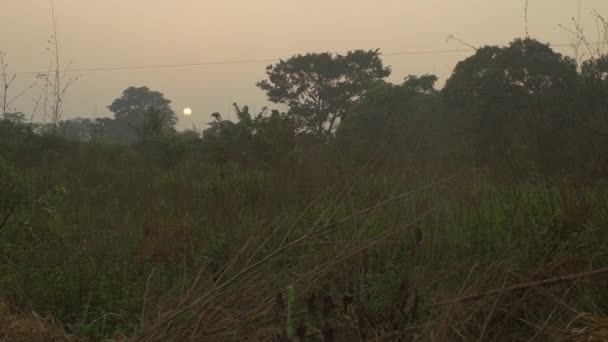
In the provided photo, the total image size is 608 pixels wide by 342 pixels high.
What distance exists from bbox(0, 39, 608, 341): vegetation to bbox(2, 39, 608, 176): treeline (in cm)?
5

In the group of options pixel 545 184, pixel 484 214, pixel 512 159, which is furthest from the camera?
pixel 512 159

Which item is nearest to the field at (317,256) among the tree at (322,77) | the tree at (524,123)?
the tree at (524,123)

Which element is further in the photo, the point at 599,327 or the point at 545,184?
the point at 545,184

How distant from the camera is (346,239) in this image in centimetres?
274

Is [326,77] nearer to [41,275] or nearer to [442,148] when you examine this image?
[442,148]

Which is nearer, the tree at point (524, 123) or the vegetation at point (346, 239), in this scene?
the vegetation at point (346, 239)

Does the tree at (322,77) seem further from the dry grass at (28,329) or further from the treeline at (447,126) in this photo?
the dry grass at (28,329)

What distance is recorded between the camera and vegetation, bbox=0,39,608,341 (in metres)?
2.14

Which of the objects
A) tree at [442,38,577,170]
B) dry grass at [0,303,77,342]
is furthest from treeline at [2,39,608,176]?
dry grass at [0,303,77,342]

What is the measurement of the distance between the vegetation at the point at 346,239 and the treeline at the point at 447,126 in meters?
0.05

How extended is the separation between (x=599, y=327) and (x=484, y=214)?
2.40 meters

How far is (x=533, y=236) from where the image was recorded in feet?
12.6

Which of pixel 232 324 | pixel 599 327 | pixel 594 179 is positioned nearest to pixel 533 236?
pixel 594 179

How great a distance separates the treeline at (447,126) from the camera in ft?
17.0
